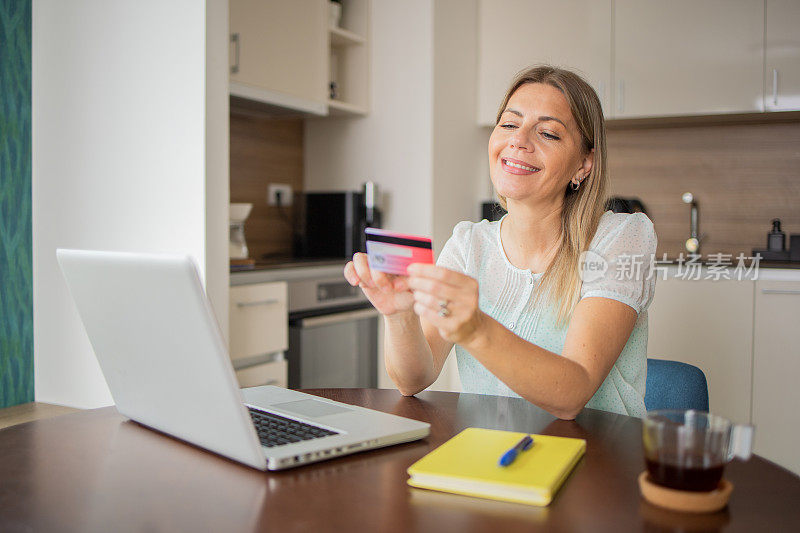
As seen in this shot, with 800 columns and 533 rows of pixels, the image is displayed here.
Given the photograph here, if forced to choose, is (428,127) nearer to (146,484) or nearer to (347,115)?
(347,115)

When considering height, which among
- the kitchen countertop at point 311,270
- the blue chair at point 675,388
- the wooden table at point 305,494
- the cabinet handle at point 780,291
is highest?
the kitchen countertop at point 311,270

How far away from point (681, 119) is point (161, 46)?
2.39m

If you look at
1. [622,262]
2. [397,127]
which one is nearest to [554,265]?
[622,262]

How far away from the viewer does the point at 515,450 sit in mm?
851

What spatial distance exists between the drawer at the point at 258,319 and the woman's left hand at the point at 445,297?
183 centimetres

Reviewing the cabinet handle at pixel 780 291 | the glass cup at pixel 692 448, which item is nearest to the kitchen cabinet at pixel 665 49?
the cabinet handle at pixel 780 291

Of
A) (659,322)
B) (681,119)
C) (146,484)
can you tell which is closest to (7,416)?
(146,484)

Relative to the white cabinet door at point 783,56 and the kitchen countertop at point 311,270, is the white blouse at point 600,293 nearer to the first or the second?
the kitchen countertop at point 311,270

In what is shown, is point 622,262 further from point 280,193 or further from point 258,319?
point 280,193

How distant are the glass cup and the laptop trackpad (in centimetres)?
45

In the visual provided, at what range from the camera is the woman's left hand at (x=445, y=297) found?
2.91 feet

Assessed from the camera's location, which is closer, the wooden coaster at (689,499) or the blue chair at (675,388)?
the wooden coaster at (689,499)

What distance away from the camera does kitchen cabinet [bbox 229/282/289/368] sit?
267cm

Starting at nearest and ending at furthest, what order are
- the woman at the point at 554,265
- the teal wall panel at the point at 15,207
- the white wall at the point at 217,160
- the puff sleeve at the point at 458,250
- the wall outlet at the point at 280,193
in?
the woman at the point at 554,265 < the puff sleeve at the point at 458,250 < the white wall at the point at 217,160 < the teal wall panel at the point at 15,207 < the wall outlet at the point at 280,193
